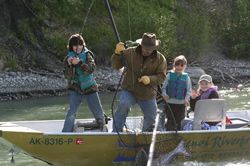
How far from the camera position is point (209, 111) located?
789 centimetres

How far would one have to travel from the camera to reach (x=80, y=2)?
26516mm

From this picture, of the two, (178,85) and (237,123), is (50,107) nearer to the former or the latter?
(237,123)

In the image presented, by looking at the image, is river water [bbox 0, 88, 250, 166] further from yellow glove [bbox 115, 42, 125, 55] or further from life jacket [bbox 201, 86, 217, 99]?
yellow glove [bbox 115, 42, 125, 55]

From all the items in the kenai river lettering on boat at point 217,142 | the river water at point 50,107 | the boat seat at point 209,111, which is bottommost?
the river water at point 50,107

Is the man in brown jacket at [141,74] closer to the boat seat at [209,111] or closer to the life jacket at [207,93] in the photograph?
the boat seat at [209,111]

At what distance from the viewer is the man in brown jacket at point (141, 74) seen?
7148mm

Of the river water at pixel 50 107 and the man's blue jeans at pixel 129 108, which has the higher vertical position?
the man's blue jeans at pixel 129 108

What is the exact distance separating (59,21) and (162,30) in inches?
217

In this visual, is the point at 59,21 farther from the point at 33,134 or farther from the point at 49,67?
the point at 33,134

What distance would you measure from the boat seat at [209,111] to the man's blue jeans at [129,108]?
2.62ft

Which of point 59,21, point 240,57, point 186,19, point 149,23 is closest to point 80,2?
point 59,21

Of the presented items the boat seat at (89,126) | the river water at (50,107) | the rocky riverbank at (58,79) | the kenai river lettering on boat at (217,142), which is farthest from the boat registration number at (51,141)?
the rocky riverbank at (58,79)

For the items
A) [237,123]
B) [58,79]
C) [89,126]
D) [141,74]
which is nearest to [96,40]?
[58,79]

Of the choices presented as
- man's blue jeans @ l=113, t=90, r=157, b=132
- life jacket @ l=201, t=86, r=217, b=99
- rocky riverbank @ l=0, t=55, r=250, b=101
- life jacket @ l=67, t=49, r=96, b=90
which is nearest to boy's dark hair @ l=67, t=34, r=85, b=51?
life jacket @ l=67, t=49, r=96, b=90
